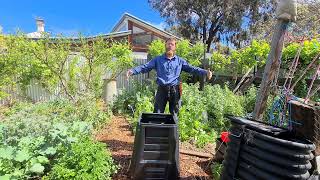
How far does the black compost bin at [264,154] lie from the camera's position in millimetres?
2080

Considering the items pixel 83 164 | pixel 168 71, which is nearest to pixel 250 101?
pixel 168 71

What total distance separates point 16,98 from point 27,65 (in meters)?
1.53

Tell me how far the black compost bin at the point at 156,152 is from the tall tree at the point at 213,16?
706 inches

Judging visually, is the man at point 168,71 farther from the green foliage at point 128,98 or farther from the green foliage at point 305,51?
the green foliage at point 305,51

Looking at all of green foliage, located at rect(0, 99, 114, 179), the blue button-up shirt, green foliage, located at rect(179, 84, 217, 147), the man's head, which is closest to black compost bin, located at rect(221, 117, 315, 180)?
green foliage, located at rect(0, 99, 114, 179)

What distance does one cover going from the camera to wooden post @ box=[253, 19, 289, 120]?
3.24m

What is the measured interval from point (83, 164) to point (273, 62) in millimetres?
2265

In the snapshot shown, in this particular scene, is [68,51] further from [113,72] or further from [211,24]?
[211,24]

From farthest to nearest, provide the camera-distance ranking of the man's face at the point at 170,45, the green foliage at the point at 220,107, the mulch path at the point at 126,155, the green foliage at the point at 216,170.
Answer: the green foliage at the point at 220,107, the man's face at the point at 170,45, the mulch path at the point at 126,155, the green foliage at the point at 216,170

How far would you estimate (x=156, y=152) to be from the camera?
3209 mm

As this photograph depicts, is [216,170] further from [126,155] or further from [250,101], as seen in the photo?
[250,101]

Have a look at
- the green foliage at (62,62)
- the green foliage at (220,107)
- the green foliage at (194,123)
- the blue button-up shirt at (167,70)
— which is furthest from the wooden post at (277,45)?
the green foliage at (62,62)

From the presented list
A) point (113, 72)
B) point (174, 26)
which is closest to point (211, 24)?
point (174, 26)

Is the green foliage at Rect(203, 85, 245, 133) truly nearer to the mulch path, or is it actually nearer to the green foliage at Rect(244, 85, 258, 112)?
the green foliage at Rect(244, 85, 258, 112)
